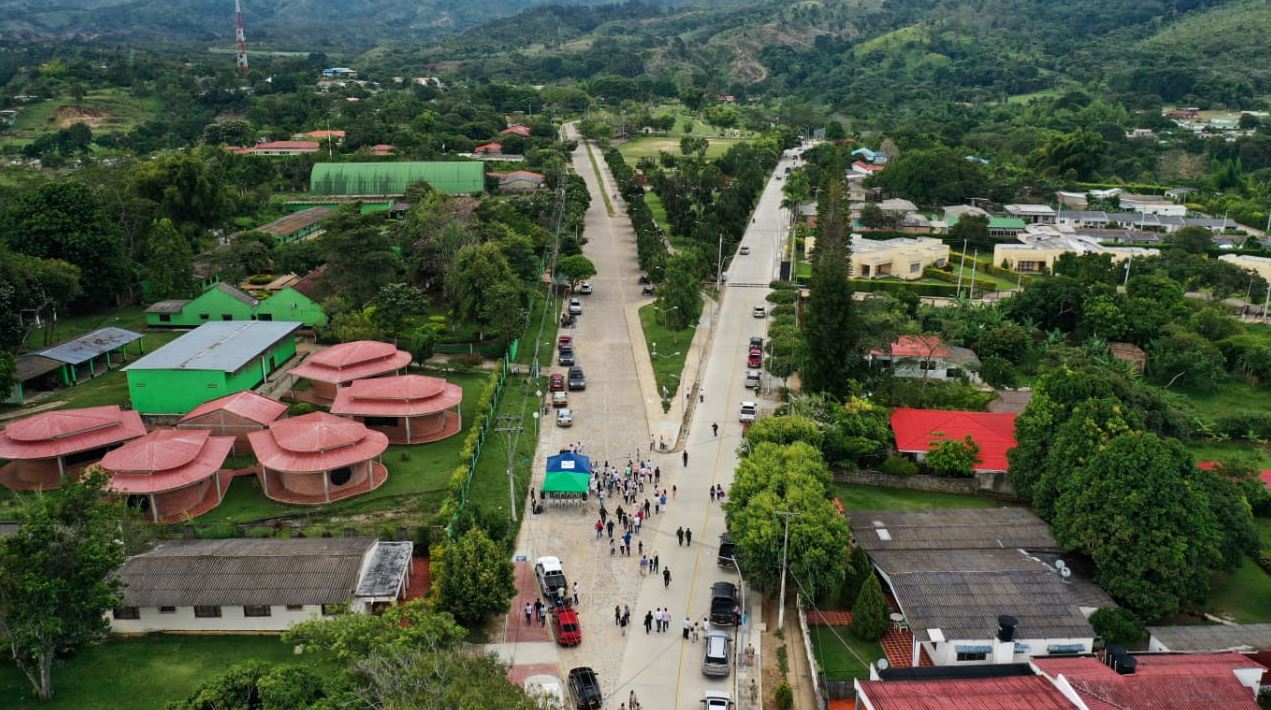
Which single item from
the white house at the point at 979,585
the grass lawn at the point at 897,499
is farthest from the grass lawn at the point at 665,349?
the white house at the point at 979,585

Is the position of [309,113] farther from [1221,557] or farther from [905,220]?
[1221,557]

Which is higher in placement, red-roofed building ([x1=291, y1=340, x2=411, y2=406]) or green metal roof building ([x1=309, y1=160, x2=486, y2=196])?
green metal roof building ([x1=309, y1=160, x2=486, y2=196])

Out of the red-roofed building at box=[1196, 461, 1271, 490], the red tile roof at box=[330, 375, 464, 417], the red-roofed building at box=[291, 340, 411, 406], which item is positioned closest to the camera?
the red-roofed building at box=[1196, 461, 1271, 490]

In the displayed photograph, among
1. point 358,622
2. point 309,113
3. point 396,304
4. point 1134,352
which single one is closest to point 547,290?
point 396,304

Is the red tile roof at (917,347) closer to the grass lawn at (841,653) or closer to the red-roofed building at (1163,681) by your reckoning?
the grass lawn at (841,653)

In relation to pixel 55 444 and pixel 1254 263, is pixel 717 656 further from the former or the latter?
pixel 1254 263

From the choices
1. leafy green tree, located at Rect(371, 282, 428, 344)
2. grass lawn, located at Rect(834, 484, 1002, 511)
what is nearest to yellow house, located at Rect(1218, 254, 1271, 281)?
grass lawn, located at Rect(834, 484, 1002, 511)

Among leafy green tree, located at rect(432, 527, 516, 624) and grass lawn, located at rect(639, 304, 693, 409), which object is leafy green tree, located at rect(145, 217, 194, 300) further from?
leafy green tree, located at rect(432, 527, 516, 624)
